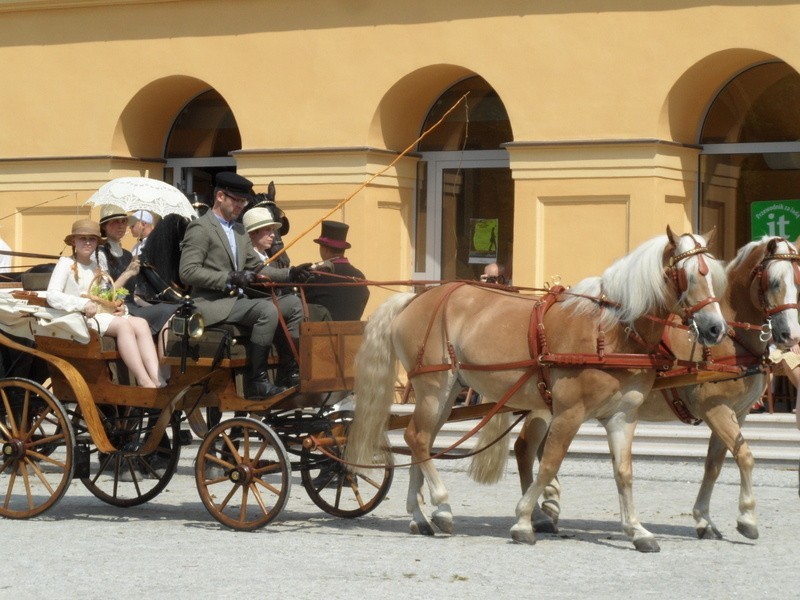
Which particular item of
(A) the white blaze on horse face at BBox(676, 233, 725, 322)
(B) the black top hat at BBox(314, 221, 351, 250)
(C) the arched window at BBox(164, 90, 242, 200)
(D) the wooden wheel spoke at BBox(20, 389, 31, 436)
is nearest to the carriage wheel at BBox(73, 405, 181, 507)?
(D) the wooden wheel spoke at BBox(20, 389, 31, 436)

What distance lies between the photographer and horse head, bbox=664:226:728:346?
346 inches

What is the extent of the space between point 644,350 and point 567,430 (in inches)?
23.8

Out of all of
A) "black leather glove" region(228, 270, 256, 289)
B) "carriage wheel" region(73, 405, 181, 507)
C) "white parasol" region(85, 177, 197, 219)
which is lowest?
"carriage wheel" region(73, 405, 181, 507)

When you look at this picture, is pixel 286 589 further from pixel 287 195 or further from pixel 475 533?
pixel 287 195

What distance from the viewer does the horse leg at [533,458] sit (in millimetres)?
9797

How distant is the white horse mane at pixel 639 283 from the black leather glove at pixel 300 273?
161cm

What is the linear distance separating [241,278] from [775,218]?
289 inches

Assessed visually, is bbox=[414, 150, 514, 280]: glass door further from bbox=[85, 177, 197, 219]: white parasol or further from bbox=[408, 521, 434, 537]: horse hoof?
bbox=[408, 521, 434, 537]: horse hoof

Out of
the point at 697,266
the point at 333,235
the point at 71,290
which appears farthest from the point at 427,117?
the point at 697,266

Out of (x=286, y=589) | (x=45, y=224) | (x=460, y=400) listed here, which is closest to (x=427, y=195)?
(x=460, y=400)

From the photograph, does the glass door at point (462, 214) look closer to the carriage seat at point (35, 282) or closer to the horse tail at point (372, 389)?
the carriage seat at point (35, 282)

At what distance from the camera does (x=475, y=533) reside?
31.9 ft

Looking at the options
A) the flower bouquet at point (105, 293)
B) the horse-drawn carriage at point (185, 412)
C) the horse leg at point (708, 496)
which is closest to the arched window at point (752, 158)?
the horse leg at point (708, 496)

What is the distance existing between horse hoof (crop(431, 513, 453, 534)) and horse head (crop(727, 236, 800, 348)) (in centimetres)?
202
